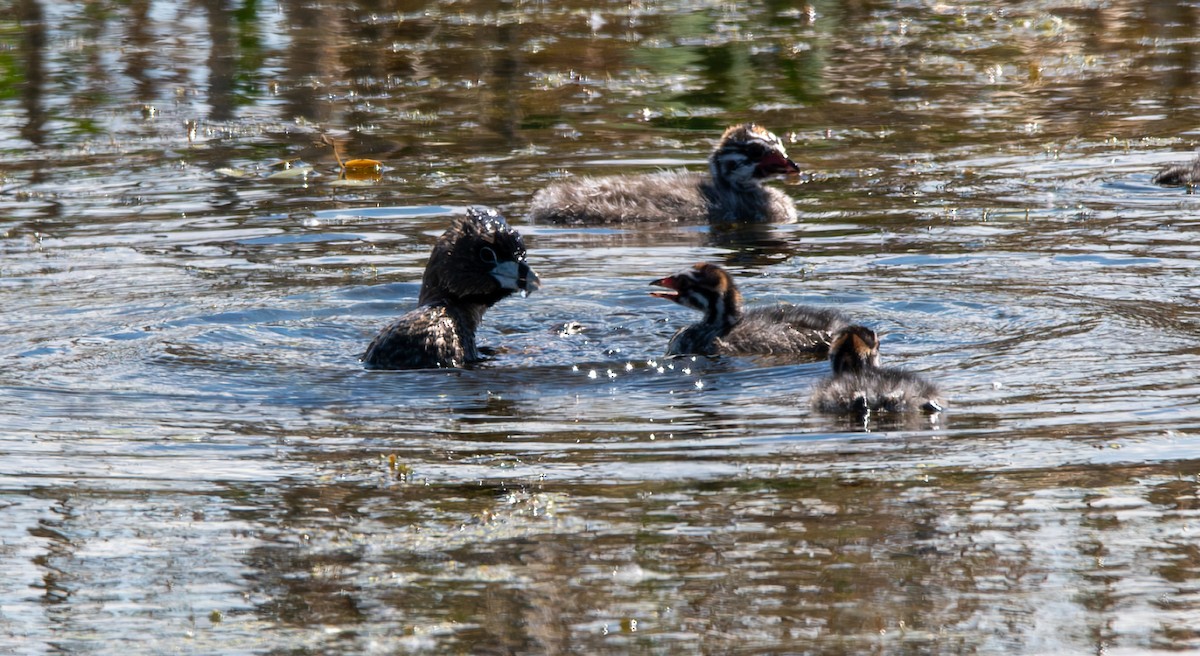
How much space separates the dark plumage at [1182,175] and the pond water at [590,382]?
144mm

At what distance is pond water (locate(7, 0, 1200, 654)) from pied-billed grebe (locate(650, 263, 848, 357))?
194mm

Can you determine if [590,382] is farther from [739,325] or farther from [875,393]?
[875,393]

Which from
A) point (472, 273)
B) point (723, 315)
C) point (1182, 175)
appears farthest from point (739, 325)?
point (1182, 175)

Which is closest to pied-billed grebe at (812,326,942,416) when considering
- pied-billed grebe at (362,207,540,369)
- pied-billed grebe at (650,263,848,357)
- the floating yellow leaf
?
pied-billed grebe at (650,263,848,357)

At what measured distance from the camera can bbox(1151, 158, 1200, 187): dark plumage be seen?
1171 cm

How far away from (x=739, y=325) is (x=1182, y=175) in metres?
4.70

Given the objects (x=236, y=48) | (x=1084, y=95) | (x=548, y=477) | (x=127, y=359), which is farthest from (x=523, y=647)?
(x=236, y=48)

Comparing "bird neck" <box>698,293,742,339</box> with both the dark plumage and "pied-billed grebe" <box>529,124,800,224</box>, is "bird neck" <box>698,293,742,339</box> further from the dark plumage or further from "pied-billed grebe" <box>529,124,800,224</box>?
the dark plumage

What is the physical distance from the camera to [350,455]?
6.19 meters

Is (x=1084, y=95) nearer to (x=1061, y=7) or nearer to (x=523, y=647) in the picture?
(x=1061, y=7)

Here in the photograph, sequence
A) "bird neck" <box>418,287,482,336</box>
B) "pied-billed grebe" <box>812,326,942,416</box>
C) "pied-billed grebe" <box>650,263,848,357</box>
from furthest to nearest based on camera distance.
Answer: "bird neck" <box>418,287,482,336</box> → "pied-billed grebe" <box>650,263,848,357</box> → "pied-billed grebe" <box>812,326,942,416</box>

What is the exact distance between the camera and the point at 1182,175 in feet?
38.5

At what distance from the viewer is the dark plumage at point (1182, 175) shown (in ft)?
38.4

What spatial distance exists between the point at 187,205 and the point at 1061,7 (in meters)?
12.9
